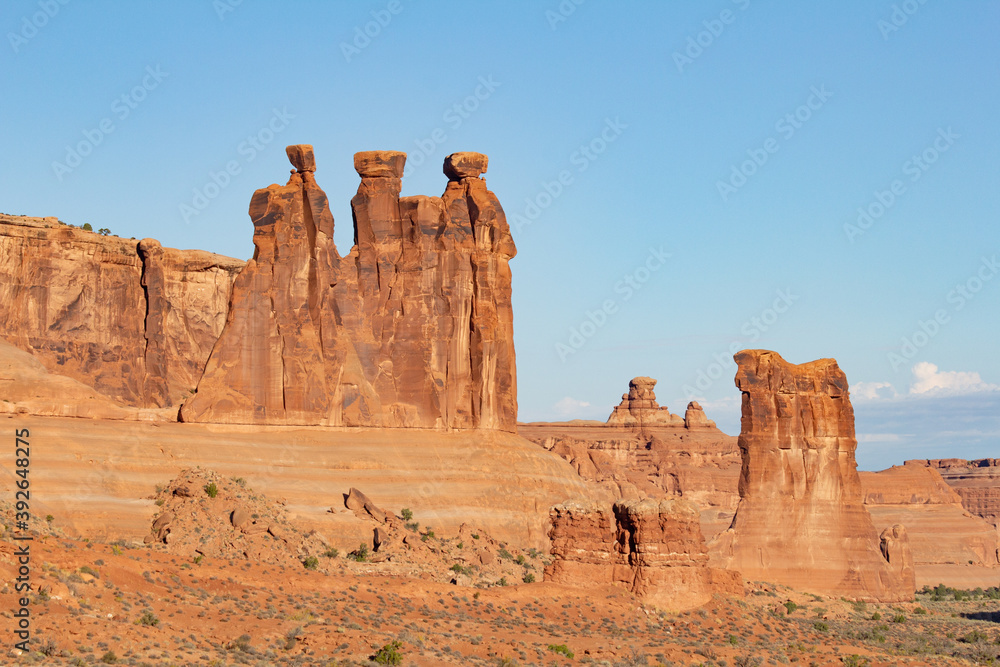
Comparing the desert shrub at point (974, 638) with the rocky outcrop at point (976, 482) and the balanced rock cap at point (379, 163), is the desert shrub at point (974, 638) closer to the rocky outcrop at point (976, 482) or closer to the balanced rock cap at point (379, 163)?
the balanced rock cap at point (379, 163)

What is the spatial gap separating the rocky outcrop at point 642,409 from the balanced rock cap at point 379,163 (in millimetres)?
84355

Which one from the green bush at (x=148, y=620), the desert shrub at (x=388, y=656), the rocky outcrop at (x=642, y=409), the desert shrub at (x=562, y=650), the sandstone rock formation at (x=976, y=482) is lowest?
the desert shrub at (x=562, y=650)

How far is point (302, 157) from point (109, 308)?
2510 centimetres

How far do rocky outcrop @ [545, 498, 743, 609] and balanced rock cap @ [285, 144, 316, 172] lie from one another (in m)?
25.1

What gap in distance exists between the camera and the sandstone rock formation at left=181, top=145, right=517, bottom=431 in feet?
217

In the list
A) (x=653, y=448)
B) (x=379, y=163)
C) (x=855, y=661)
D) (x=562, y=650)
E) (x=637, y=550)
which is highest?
(x=379, y=163)

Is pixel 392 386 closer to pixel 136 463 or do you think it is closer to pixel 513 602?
pixel 136 463

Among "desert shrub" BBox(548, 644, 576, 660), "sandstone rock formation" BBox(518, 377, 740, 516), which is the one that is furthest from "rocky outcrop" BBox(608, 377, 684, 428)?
"desert shrub" BBox(548, 644, 576, 660)

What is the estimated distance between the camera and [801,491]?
252 feet

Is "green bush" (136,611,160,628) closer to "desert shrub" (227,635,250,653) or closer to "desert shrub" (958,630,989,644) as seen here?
"desert shrub" (227,635,250,653)

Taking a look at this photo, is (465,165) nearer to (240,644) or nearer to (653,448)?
(240,644)

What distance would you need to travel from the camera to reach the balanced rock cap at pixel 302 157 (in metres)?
67.8

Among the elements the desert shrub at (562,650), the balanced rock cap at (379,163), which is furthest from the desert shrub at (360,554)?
the balanced rock cap at (379,163)

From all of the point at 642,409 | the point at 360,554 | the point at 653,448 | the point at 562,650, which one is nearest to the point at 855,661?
the point at 562,650
